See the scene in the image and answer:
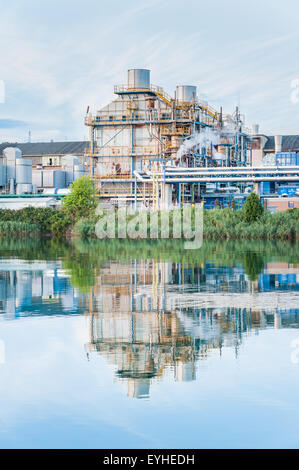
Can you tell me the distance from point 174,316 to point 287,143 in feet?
196

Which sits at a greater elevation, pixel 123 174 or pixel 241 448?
pixel 123 174

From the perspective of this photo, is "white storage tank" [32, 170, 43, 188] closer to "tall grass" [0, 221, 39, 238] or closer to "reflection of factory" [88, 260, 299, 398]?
"tall grass" [0, 221, 39, 238]

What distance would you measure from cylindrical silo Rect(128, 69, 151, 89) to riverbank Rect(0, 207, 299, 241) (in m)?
10.3

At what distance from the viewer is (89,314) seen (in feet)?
35.4

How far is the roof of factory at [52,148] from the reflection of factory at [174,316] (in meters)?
55.9

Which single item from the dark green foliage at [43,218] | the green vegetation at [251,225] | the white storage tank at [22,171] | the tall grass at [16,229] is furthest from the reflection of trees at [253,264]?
the white storage tank at [22,171]

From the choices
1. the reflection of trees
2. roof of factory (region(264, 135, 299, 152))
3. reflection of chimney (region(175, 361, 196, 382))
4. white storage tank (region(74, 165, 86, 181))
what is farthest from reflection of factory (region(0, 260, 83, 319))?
roof of factory (region(264, 135, 299, 152))

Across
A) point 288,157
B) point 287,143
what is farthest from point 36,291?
point 287,143

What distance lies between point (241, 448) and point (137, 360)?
8.33 feet

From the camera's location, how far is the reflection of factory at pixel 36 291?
450 inches

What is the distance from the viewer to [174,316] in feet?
34.6
